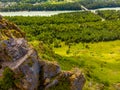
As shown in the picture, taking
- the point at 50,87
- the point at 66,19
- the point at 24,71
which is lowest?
the point at 66,19

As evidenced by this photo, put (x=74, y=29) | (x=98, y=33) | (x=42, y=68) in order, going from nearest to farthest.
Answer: (x=42, y=68)
(x=98, y=33)
(x=74, y=29)

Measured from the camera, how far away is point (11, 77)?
32.1m

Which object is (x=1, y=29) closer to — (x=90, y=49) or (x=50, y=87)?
(x=50, y=87)

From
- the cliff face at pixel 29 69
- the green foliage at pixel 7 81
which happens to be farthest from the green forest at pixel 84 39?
the green foliage at pixel 7 81

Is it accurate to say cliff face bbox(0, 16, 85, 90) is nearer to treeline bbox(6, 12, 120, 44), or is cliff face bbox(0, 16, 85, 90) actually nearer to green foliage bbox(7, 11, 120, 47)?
green foliage bbox(7, 11, 120, 47)

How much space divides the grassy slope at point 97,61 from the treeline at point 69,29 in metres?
5.93

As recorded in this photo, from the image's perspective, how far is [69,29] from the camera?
15500 cm

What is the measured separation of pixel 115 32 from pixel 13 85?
120008 mm

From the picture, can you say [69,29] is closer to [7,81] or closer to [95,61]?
[95,61]

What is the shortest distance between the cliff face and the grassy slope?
15551 mm

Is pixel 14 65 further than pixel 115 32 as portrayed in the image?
No

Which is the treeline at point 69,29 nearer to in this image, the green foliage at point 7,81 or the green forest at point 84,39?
the green forest at point 84,39

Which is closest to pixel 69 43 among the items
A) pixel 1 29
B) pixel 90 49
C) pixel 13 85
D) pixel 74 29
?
pixel 90 49

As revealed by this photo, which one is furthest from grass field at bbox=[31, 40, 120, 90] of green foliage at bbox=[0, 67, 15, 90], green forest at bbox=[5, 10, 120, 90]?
green foliage at bbox=[0, 67, 15, 90]
